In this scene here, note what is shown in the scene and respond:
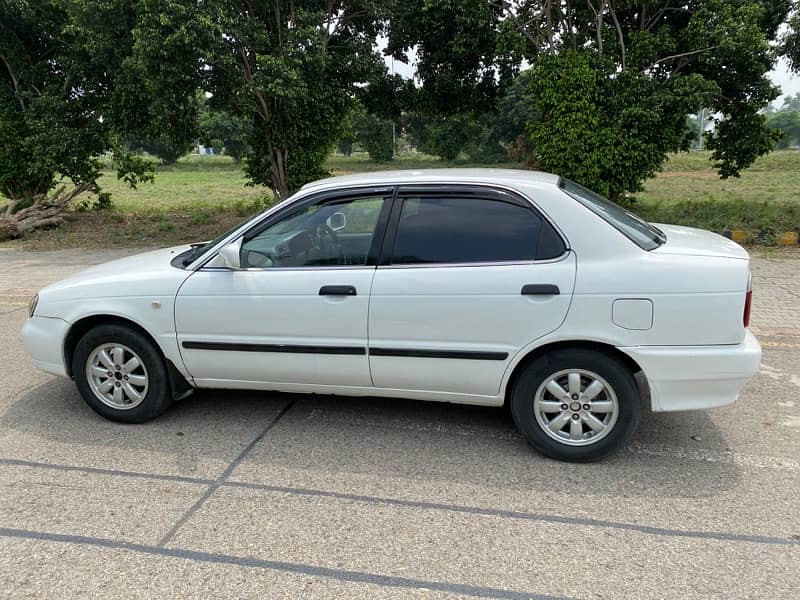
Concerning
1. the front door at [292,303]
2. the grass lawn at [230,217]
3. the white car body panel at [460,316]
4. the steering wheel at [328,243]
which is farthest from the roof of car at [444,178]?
the grass lawn at [230,217]

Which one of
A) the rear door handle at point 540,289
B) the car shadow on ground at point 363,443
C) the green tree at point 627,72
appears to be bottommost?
the car shadow on ground at point 363,443

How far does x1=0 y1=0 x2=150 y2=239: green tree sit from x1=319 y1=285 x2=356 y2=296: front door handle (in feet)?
38.6

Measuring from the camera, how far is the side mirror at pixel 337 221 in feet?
13.7

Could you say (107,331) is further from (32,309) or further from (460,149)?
(460,149)

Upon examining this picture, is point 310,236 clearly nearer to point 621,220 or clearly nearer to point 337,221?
point 337,221

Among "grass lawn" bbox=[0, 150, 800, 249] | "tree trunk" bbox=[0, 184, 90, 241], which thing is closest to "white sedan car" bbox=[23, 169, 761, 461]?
"grass lawn" bbox=[0, 150, 800, 249]

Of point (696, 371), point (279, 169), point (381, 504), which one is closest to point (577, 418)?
point (696, 371)

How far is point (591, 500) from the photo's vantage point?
341 cm

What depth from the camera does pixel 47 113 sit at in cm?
1448

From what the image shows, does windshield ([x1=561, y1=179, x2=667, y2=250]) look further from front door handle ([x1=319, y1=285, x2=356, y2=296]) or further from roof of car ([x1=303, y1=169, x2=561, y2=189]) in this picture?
front door handle ([x1=319, y1=285, x2=356, y2=296])

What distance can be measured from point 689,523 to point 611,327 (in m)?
1.06

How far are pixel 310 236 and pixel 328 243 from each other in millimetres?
129

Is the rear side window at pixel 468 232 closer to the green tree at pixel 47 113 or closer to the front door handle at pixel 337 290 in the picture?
the front door handle at pixel 337 290

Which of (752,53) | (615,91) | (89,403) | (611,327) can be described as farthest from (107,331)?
(752,53)
